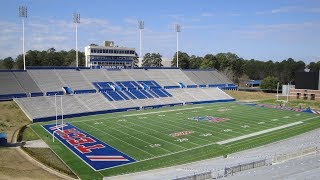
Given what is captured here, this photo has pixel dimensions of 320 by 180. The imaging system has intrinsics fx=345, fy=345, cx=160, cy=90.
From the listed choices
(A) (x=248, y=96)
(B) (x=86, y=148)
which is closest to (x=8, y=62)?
(A) (x=248, y=96)

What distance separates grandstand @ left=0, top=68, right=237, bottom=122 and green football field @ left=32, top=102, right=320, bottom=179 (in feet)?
14.6

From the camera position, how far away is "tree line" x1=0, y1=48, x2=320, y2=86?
360 ft

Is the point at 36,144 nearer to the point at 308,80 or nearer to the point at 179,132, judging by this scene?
the point at 179,132

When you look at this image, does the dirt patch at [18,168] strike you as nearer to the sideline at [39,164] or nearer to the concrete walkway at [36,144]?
the sideline at [39,164]

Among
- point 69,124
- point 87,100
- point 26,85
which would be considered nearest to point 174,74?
point 87,100

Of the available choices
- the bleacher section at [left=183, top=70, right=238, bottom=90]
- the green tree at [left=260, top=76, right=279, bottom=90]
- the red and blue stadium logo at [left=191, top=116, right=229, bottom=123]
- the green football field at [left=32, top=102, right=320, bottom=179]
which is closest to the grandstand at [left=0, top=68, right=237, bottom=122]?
the bleacher section at [left=183, top=70, right=238, bottom=90]

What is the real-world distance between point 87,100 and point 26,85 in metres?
10.3

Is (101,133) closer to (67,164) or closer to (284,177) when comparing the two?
(67,164)

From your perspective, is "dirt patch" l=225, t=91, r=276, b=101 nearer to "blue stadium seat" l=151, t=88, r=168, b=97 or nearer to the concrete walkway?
"blue stadium seat" l=151, t=88, r=168, b=97

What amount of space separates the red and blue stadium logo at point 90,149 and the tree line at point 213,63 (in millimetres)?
74212

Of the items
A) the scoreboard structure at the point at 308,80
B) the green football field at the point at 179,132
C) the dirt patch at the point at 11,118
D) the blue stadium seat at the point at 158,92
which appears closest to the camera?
the green football field at the point at 179,132

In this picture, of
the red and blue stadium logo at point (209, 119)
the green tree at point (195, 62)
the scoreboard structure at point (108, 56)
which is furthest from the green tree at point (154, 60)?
the red and blue stadium logo at point (209, 119)

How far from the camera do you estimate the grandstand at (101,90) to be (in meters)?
52.3

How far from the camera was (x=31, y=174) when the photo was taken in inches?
936
